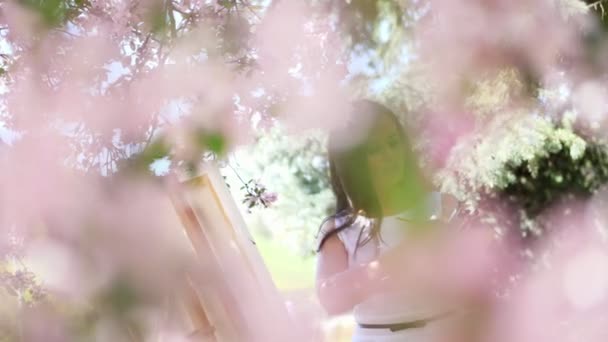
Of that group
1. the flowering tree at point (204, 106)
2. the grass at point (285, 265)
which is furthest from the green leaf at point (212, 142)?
the grass at point (285, 265)

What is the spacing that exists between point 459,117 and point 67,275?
1.55 feet

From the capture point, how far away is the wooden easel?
0.66 m

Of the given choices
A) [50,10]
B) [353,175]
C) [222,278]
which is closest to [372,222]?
[353,175]

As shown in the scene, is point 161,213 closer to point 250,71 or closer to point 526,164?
point 250,71

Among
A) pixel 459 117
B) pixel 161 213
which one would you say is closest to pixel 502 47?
pixel 459 117

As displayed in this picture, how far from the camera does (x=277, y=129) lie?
0.66m

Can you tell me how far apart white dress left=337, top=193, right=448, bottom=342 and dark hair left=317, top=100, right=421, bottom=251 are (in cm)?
1

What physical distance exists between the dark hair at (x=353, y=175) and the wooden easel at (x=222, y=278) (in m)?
0.10

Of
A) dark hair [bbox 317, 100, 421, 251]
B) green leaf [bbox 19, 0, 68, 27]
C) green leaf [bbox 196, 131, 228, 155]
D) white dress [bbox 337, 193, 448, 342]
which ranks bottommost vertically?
white dress [bbox 337, 193, 448, 342]

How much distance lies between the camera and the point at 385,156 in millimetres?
656

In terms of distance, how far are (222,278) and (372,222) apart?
0.59 feet

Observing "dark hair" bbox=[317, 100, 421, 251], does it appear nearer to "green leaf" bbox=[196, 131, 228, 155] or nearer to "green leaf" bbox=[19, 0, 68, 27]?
"green leaf" bbox=[196, 131, 228, 155]

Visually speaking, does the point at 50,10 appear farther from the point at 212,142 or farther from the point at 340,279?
the point at 340,279

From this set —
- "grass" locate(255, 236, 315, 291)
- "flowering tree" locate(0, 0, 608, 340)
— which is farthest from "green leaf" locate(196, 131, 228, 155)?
"grass" locate(255, 236, 315, 291)
